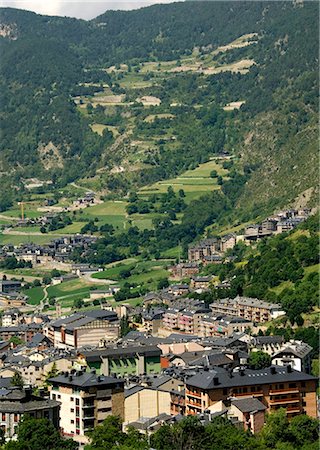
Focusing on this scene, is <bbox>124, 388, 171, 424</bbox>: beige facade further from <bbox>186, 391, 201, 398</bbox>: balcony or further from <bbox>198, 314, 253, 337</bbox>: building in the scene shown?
<bbox>198, 314, 253, 337</bbox>: building

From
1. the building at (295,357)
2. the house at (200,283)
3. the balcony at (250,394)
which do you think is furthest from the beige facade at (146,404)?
the house at (200,283)

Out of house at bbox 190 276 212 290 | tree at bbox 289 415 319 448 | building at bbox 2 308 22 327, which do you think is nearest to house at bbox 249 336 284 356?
tree at bbox 289 415 319 448

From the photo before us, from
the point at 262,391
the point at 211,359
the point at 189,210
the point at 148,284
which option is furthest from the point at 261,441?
the point at 189,210

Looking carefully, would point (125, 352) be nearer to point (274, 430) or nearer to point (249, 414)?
point (249, 414)

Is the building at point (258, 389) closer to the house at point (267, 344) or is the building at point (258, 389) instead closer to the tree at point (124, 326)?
the house at point (267, 344)

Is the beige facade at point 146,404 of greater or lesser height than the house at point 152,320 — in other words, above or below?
above

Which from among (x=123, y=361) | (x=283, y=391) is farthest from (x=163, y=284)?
(x=283, y=391)

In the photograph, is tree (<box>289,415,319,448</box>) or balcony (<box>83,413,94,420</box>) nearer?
tree (<box>289,415,319,448</box>)
